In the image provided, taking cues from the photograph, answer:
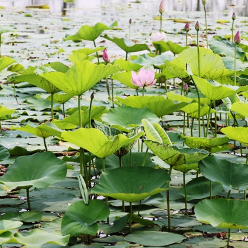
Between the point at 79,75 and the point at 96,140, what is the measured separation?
Answer: 0.35m

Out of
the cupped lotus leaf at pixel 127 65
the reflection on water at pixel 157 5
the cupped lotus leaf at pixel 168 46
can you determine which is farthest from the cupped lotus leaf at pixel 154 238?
the reflection on water at pixel 157 5

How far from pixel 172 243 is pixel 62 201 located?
54 centimetres

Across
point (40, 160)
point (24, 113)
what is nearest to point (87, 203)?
point (40, 160)

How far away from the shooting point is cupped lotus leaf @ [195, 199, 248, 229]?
1.51m

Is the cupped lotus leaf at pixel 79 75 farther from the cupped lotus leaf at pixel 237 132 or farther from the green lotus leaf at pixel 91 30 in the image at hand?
the green lotus leaf at pixel 91 30

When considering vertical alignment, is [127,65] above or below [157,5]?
below

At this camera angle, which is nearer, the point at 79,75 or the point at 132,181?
the point at 132,181

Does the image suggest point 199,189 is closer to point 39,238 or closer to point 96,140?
point 96,140

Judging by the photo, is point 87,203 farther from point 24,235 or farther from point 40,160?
point 40,160

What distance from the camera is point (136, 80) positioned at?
228cm

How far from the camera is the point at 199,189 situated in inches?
75.2

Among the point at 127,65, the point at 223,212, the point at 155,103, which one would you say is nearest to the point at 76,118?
the point at 155,103

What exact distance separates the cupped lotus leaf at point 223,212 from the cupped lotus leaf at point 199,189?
286mm

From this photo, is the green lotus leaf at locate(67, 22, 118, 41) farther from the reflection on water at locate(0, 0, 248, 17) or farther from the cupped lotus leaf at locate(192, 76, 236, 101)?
the reflection on water at locate(0, 0, 248, 17)
